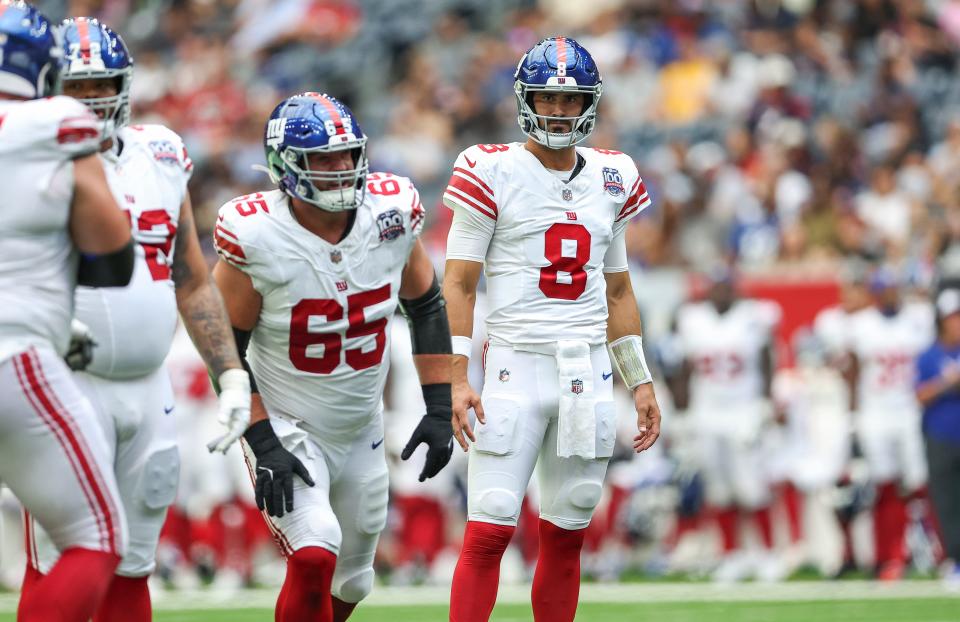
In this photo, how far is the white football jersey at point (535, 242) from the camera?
5.81 meters

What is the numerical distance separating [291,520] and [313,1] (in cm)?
1269

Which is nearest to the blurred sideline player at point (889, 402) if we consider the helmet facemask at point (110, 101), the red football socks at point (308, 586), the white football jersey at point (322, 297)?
the white football jersey at point (322, 297)

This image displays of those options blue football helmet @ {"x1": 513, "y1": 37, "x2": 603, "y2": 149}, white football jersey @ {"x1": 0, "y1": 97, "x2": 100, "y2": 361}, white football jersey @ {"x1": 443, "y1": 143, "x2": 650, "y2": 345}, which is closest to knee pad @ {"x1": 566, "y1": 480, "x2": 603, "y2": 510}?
white football jersey @ {"x1": 443, "y1": 143, "x2": 650, "y2": 345}

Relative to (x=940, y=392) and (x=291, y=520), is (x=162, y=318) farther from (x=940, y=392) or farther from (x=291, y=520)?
(x=940, y=392)

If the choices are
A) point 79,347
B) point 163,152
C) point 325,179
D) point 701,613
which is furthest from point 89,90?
point 701,613

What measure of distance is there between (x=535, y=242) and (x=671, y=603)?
4.07 meters

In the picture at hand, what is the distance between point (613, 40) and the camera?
15.8 metres

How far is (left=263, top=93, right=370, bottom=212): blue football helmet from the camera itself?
210 inches

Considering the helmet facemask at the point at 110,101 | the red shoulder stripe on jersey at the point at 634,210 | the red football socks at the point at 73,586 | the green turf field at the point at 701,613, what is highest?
the helmet facemask at the point at 110,101

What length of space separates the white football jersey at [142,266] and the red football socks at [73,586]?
31.6 inches

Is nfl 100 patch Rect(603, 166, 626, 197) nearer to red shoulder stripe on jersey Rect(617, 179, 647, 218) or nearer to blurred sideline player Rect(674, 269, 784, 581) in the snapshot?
red shoulder stripe on jersey Rect(617, 179, 647, 218)

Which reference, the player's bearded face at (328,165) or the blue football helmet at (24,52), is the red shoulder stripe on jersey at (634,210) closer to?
the player's bearded face at (328,165)

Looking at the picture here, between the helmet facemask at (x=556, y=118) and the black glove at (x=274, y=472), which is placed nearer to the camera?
the black glove at (x=274, y=472)

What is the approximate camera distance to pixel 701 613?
8773mm
